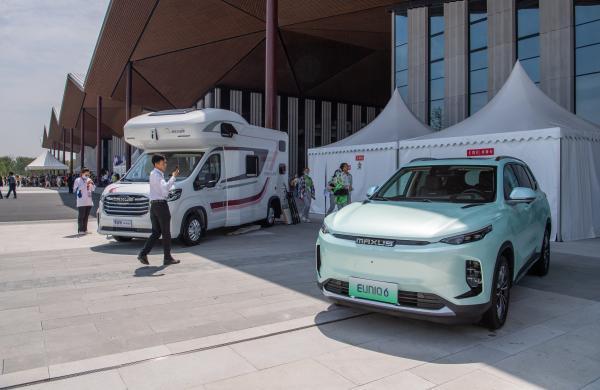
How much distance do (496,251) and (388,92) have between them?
35.1 meters

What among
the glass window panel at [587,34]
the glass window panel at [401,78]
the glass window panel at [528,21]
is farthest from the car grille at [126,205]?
the glass window panel at [401,78]

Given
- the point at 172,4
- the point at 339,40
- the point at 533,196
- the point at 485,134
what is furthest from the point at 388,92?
the point at 533,196

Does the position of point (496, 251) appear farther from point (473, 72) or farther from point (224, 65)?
point (224, 65)

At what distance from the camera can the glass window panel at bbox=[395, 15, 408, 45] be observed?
20312 millimetres

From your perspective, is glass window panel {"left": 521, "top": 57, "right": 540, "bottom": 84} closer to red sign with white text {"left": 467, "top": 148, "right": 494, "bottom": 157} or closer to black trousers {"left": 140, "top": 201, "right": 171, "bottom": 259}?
red sign with white text {"left": 467, "top": 148, "right": 494, "bottom": 157}

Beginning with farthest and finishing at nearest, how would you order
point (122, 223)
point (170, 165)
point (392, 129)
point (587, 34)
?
point (392, 129) → point (587, 34) → point (170, 165) → point (122, 223)

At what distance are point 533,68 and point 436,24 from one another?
475 cm

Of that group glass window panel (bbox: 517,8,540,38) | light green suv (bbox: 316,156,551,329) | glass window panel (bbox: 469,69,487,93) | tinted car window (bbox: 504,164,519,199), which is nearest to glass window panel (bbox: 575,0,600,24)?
glass window panel (bbox: 517,8,540,38)

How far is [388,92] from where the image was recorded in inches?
1489

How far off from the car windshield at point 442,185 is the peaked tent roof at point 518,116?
20.2 feet

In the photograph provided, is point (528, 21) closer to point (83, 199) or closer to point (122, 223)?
point (122, 223)

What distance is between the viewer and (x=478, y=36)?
17656 millimetres

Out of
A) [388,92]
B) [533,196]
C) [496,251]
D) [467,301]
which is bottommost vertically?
[467,301]

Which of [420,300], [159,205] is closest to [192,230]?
[159,205]
